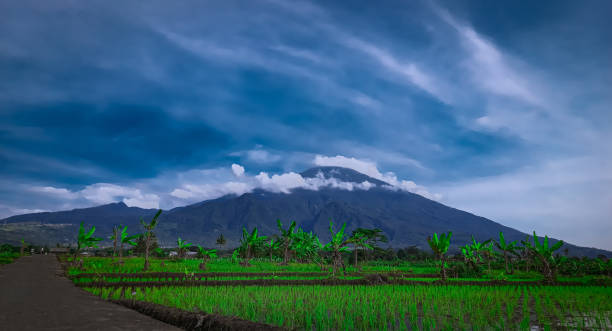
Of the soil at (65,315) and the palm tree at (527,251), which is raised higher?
the palm tree at (527,251)

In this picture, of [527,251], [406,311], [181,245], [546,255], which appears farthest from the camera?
[181,245]

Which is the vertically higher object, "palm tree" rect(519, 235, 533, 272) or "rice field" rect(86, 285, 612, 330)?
"palm tree" rect(519, 235, 533, 272)

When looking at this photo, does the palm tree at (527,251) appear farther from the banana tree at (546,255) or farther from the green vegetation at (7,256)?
the green vegetation at (7,256)

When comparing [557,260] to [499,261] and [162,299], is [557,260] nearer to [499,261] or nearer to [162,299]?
[499,261]

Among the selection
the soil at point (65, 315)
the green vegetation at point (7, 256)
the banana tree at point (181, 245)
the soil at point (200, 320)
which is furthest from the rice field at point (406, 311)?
the green vegetation at point (7, 256)

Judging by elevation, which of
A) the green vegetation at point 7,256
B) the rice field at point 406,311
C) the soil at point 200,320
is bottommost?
the green vegetation at point 7,256

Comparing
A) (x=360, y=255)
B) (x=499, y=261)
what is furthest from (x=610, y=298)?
(x=360, y=255)

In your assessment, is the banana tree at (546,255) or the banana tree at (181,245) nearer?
the banana tree at (546,255)

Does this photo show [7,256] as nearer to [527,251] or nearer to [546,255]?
[546,255]

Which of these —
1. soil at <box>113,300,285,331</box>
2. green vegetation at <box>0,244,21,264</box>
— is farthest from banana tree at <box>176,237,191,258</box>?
soil at <box>113,300,285,331</box>

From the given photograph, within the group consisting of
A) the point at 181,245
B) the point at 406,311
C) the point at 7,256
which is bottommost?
the point at 7,256

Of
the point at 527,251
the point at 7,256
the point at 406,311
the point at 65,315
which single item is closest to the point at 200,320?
the point at 65,315

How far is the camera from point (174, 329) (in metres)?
6.93

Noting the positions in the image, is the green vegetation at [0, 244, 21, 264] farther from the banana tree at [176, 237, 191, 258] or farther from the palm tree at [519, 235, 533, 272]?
the palm tree at [519, 235, 533, 272]
